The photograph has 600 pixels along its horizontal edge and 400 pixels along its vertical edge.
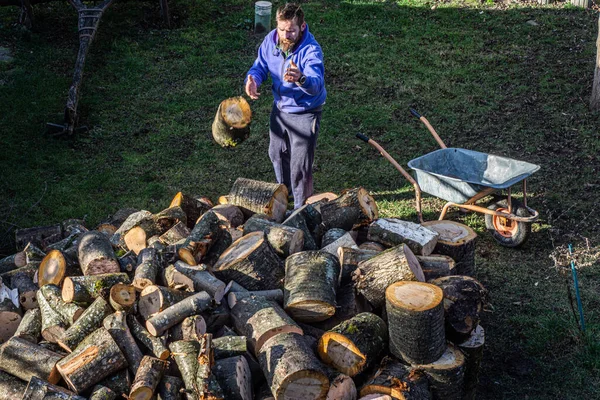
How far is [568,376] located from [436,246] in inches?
49.4

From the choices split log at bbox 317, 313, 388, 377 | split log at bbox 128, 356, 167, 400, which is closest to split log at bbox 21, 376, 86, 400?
split log at bbox 128, 356, 167, 400

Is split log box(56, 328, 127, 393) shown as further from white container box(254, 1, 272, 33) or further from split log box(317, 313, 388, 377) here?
white container box(254, 1, 272, 33)

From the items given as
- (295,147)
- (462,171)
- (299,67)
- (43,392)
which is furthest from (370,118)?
(43,392)

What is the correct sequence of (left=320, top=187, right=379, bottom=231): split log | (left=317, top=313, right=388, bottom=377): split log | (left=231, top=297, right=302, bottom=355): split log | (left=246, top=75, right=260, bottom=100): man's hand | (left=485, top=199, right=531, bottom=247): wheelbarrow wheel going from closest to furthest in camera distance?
(left=317, top=313, right=388, bottom=377): split log
(left=231, top=297, right=302, bottom=355): split log
(left=320, top=187, right=379, bottom=231): split log
(left=246, top=75, right=260, bottom=100): man's hand
(left=485, top=199, right=531, bottom=247): wheelbarrow wheel

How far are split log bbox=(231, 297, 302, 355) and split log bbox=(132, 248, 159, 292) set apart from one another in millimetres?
581

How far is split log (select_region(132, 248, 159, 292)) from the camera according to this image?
4.34m

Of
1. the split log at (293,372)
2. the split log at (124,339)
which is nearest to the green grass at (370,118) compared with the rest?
the split log at (293,372)

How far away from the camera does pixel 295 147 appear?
6.14 m

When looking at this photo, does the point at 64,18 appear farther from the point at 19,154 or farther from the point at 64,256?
the point at 64,256

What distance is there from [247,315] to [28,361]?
129 cm

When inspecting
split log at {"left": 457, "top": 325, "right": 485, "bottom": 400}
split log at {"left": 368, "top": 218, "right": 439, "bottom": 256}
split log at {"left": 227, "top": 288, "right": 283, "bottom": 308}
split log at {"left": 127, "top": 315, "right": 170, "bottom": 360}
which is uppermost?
split log at {"left": 368, "top": 218, "right": 439, "bottom": 256}

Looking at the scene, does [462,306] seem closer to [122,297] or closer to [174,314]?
[174,314]

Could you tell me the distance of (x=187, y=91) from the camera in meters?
9.11

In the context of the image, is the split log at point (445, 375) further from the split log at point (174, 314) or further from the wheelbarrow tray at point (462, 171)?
the wheelbarrow tray at point (462, 171)
